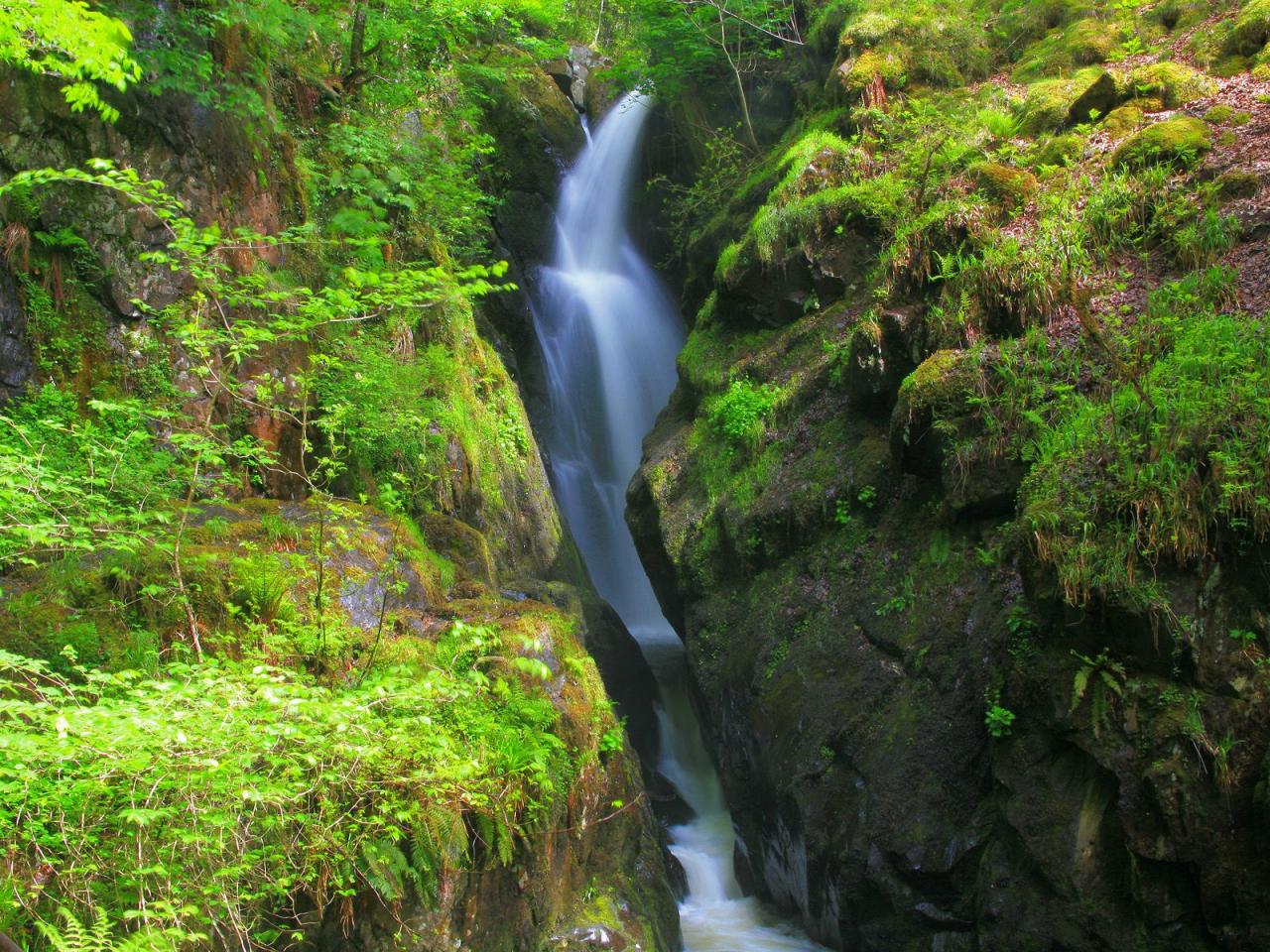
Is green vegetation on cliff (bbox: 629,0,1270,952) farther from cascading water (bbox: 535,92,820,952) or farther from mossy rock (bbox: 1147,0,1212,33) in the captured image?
cascading water (bbox: 535,92,820,952)

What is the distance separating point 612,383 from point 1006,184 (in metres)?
8.05

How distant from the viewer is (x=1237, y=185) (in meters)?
7.16

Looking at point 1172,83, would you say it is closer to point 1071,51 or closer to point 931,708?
point 1071,51

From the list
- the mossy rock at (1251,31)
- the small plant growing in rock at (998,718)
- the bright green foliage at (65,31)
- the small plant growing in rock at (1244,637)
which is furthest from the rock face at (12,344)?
the mossy rock at (1251,31)

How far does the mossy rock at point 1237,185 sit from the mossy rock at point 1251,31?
3009mm

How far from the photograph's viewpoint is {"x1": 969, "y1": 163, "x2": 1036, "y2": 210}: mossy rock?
27.7ft

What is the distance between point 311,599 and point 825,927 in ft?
16.2

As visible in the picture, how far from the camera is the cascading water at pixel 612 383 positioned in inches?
433

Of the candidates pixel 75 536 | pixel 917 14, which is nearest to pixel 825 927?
pixel 75 536

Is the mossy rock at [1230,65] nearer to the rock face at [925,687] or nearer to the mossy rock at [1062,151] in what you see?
the mossy rock at [1062,151]

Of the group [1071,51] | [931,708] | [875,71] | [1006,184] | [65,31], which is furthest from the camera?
[875,71]

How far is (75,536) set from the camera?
3990mm

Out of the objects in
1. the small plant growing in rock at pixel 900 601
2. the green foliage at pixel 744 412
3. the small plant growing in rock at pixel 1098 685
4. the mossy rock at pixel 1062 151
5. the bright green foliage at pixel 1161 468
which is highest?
the mossy rock at pixel 1062 151

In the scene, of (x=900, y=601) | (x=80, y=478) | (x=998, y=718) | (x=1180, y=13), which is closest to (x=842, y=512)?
(x=900, y=601)
